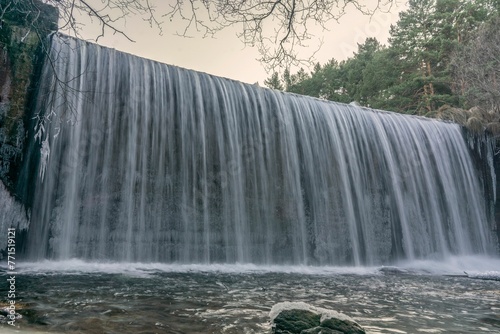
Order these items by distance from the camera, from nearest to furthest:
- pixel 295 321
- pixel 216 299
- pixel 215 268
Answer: pixel 295 321 → pixel 216 299 → pixel 215 268

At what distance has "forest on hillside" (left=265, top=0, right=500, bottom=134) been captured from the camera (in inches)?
807

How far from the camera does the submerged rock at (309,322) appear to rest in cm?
304

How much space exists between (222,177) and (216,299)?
520 centimetres

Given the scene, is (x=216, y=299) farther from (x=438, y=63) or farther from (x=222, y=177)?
(x=438, y=63)

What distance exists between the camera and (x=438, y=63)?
27391mm

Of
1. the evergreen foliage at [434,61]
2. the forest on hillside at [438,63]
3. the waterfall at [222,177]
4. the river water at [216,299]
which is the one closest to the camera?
the river water at [216,299]

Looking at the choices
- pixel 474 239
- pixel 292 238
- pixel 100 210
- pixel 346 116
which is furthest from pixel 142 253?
pixel 474 239

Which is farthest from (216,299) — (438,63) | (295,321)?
(438,63)

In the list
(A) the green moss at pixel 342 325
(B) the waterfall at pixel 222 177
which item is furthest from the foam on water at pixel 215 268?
(A) the green moss at pixel 342 325

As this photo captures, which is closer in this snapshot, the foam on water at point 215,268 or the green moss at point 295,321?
the green moss at point 295,321


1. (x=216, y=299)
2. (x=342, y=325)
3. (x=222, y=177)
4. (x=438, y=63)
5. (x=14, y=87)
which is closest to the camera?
(x=342, y=325)

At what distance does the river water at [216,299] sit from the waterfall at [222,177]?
1001 millimetres

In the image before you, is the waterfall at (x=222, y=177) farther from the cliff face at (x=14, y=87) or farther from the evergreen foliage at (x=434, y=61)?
the evergreen foliage at (x=434, y=61)

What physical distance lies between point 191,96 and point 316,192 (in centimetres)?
455
